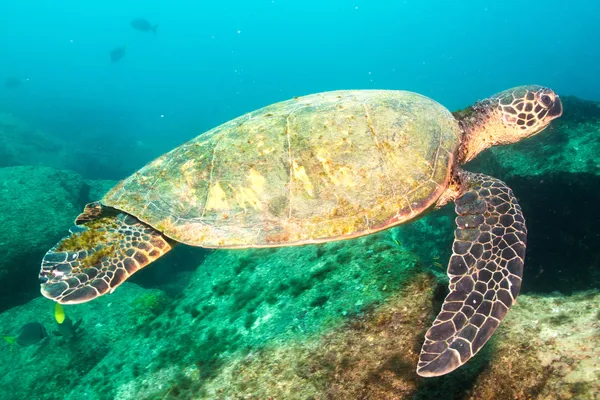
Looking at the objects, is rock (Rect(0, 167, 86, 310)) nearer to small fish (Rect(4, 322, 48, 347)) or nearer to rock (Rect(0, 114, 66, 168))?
small fish (Rect(4, 322, 48, 347))

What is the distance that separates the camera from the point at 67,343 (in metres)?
6.47

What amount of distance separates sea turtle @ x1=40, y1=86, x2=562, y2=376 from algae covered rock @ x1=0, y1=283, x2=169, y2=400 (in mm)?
2525

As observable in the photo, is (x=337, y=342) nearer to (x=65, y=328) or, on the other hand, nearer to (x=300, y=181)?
(x=300, y=181)

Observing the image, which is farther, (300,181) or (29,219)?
(29,219)

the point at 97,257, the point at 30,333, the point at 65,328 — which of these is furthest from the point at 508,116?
the point at 30,333

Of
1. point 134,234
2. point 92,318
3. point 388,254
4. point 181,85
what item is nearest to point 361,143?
point 388,254

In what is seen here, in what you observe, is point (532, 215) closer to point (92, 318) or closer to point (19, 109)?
point (92, 318)

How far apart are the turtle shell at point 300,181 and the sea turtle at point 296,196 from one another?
0.01m

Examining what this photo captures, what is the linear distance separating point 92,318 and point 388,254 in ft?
22.3

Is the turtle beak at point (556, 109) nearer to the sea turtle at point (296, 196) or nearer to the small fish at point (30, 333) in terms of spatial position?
the sea turtle at point (296, 196)

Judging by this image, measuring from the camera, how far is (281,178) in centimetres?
350

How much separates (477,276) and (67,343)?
25.0 ft

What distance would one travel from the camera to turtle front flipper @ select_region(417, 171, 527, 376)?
2.48 meters

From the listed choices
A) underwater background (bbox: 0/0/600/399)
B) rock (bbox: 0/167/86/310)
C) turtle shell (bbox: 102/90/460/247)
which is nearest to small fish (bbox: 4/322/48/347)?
underwater background (bbox: 0/0/600/399)
